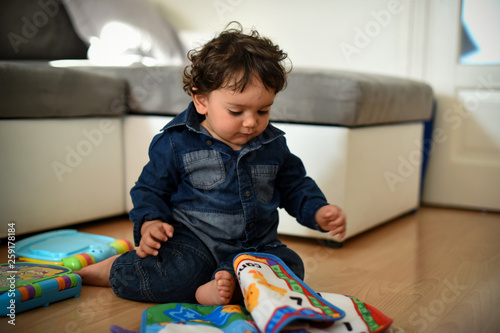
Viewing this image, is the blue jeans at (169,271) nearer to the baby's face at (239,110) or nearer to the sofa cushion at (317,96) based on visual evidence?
the baby's face at (239,110)

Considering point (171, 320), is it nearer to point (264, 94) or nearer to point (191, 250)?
point (191, 250)

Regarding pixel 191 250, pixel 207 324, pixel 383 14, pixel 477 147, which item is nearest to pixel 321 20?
pixel 383 14

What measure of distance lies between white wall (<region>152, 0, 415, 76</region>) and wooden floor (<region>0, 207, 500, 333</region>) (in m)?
0.81

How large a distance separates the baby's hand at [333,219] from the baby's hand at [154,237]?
1.03 ft

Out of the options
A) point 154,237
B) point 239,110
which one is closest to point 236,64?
point 239,110

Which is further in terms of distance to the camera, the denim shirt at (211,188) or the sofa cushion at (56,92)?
the sofa cushion at (56,92)

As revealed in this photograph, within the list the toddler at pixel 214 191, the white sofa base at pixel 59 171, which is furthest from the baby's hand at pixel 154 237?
the white sofa base at pixel 59 171

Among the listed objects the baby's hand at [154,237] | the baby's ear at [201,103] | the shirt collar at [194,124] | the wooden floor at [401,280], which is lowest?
the wooden floor at [401,280]

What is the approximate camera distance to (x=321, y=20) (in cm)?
235

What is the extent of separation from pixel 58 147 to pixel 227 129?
2.21 feet

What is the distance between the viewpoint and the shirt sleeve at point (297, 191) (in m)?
1.12

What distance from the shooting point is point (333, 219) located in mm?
1052

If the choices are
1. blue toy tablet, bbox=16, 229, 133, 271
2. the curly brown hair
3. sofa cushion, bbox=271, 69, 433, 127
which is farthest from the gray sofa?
the curly brown hair

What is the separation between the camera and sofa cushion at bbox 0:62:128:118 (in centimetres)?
135
